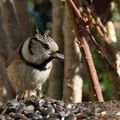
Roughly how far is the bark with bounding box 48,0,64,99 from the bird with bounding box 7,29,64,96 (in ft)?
1.22

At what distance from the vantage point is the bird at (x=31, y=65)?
20.2 ft

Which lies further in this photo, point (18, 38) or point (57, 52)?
point (18, 38)

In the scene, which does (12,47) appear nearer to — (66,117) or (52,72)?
(52,72)

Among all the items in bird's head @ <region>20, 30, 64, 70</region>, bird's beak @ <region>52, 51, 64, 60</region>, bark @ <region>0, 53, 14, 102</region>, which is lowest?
bark @ <region>0, 53, 14, 102</region>

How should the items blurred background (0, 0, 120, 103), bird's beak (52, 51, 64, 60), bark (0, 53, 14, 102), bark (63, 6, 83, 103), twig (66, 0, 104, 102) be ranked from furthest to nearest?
1. bark (0, 53, 14, 102)
2. bark (63, 6, 83, 103)
3. blurred background (0, 0, 120, 103)
4. bird's beak (52, 51, 64, 60)
5. twig (66, 0, 104, 102)

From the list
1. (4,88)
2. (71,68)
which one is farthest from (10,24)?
(71,68)

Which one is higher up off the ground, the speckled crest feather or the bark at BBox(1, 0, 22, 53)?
the bark at BBox(1, 0, 22, 53)

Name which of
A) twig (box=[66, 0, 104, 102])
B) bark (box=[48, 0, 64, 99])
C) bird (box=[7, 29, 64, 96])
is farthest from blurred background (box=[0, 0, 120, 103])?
twig (box=[66, 0, 104, 102])

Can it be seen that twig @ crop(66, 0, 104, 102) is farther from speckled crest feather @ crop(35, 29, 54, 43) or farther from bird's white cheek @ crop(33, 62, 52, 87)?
bird's white cheek @ crop(33, 62, 52, 87)

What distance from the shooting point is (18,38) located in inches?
265

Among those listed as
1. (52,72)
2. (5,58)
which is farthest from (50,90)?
(5,58)

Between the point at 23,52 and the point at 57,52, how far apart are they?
0.53 m

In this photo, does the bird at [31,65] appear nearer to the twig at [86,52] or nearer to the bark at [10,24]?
the bark at [10,24]

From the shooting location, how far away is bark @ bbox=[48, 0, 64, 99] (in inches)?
258
